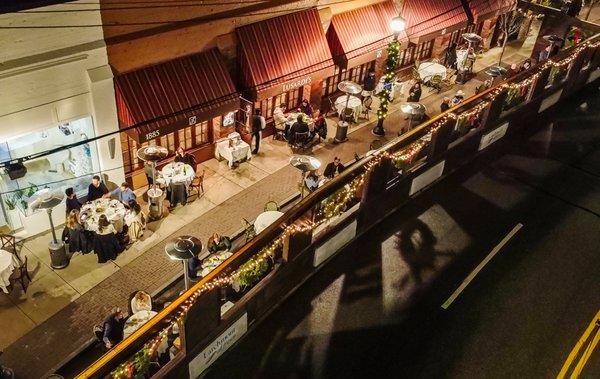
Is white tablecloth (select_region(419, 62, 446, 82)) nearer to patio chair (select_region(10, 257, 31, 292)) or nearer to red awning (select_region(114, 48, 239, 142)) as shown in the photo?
red awning (select_region(114, 48, 239, 142))

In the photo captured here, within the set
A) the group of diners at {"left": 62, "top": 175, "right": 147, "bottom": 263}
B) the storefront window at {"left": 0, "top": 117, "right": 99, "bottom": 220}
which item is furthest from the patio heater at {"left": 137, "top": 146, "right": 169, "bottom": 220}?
the storefront window at {"left": 0, "top": 117, "right": 99, "bottom": 220}

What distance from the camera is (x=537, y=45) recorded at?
86.1ft

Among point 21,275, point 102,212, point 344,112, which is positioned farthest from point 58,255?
point 344,112

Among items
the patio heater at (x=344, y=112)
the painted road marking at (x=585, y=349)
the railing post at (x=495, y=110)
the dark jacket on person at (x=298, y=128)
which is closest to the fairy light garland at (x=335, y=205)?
the railing post at (x=495, y=110)

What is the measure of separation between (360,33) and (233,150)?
7387mm

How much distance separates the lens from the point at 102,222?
1346 cm

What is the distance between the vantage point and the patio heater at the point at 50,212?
1249 cm

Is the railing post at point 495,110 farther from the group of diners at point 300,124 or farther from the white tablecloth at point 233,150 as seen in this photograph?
the white tablecloth at point 233,150

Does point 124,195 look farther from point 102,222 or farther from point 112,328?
point 112,328

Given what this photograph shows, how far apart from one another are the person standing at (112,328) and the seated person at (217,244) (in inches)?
127

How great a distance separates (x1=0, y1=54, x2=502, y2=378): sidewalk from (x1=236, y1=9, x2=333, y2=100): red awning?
2.91 m

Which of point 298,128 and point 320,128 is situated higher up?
point 298,128

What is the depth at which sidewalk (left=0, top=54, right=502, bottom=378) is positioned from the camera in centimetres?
1174

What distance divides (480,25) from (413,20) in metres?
7.41
